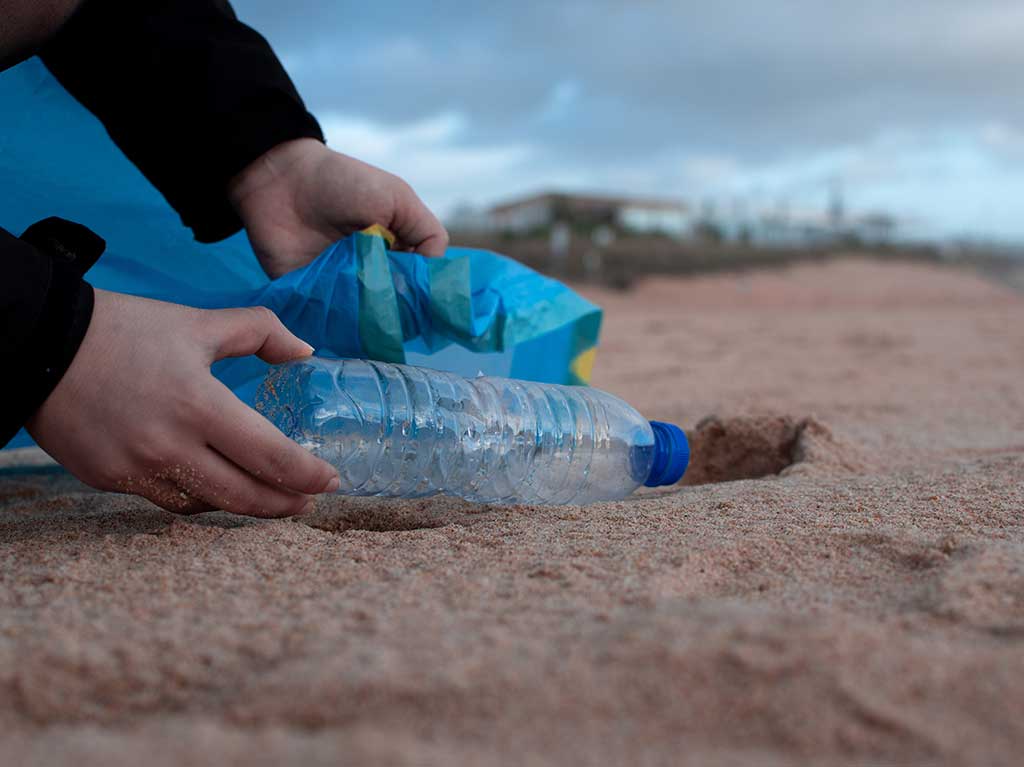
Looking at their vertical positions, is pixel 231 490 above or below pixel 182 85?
below

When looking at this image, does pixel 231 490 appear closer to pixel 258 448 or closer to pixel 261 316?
pixel 258 448

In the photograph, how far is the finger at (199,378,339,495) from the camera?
3.92 feet

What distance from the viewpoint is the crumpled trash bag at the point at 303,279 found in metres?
1.76

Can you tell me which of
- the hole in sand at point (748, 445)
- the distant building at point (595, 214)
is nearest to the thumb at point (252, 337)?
the hole in sand at point (748, 445)

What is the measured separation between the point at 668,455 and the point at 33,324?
1.12 m

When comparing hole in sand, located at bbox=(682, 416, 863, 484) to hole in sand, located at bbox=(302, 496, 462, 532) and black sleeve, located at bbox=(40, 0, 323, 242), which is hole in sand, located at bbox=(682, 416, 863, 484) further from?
black sleeve, located at bbox=(40, 0, 323, 242)

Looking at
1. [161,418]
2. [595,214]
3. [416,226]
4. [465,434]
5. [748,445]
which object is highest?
[595,214]

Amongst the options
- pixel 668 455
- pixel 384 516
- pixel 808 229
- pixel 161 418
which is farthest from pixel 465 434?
pixel 808 229

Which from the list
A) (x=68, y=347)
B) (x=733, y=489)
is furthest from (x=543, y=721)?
(x=733, y=489)

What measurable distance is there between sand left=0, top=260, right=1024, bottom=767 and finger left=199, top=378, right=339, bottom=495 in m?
0.11

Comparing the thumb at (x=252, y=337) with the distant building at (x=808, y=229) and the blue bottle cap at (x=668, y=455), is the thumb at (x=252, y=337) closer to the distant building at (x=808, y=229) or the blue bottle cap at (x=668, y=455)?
the blue bottle cap at (x=668, y=455)

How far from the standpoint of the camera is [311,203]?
1907 mm

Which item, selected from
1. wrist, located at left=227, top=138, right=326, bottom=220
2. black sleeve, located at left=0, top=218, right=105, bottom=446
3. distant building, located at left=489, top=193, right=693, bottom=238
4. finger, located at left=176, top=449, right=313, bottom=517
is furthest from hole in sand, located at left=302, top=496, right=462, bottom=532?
distant building, located at left=489, top=193, right=693, bottom=238

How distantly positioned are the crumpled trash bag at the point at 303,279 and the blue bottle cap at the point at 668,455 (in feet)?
1.38
